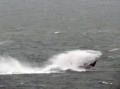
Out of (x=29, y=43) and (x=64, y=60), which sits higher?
(x=29, y=43)

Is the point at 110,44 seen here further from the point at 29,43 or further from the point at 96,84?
the point at 96,84

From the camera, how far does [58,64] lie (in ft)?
465

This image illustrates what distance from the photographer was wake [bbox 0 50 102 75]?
449 ft

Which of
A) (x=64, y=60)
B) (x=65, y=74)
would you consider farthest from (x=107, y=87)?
(x=64, y=60)

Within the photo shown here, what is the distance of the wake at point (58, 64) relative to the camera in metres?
137

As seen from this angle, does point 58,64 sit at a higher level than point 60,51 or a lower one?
lower

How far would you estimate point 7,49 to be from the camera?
6437 inches

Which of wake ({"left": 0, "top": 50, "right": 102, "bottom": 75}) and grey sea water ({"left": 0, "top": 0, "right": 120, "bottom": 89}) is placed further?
wake ({"left": 0, "top": 50, "right": 102, "bottom": 75})

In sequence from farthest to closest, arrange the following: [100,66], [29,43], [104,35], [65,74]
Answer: [104,35]
[29,43]
[100,66]
[65,74]

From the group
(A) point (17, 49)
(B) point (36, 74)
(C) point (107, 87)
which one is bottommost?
(C) point (107, 87)

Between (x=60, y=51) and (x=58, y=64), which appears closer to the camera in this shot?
(x=58, y=64)

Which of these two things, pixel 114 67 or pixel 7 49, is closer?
pixel 114 67

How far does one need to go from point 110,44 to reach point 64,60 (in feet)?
114

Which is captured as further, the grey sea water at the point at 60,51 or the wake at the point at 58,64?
the wake at the point at 58,64
